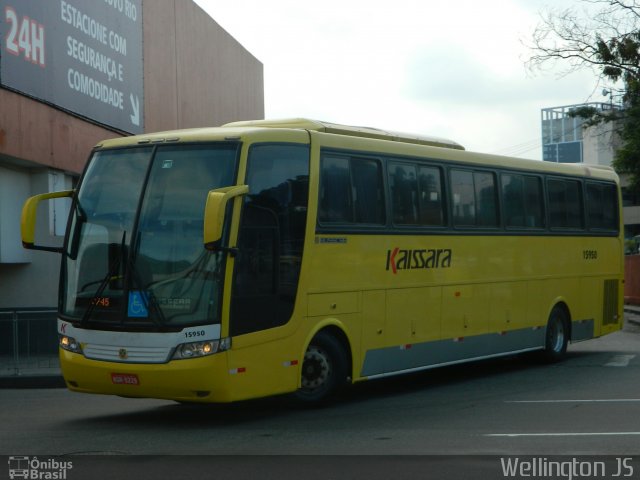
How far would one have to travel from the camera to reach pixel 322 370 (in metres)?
13.0

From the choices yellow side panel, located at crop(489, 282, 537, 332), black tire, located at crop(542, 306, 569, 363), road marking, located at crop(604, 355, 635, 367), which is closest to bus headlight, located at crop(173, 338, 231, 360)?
yellow side panel, located at crop(489, 282, 537, 332)

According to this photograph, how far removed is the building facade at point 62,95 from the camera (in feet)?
65.5

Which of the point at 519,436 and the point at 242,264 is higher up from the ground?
the point at 242,264

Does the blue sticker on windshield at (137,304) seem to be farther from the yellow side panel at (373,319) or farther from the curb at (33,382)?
the curb at (33,382)

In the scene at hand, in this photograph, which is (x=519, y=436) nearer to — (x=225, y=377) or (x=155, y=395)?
(x=225, y=377)

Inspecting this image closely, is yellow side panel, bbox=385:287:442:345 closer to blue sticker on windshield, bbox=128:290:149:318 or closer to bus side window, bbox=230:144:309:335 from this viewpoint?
bus side window, bbox=230:144:309:335

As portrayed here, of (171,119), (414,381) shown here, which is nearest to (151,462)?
(414,381)

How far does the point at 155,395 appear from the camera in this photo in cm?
1143

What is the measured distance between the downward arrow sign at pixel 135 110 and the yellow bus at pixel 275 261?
12.1m

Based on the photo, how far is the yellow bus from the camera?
11344mm

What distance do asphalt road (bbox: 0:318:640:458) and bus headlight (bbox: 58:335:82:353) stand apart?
83 centimetres

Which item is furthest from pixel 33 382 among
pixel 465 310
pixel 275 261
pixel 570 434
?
pixel 570 434

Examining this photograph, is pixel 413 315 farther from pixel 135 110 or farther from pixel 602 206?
pixel 135 110

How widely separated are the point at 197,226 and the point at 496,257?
6.61 meters
